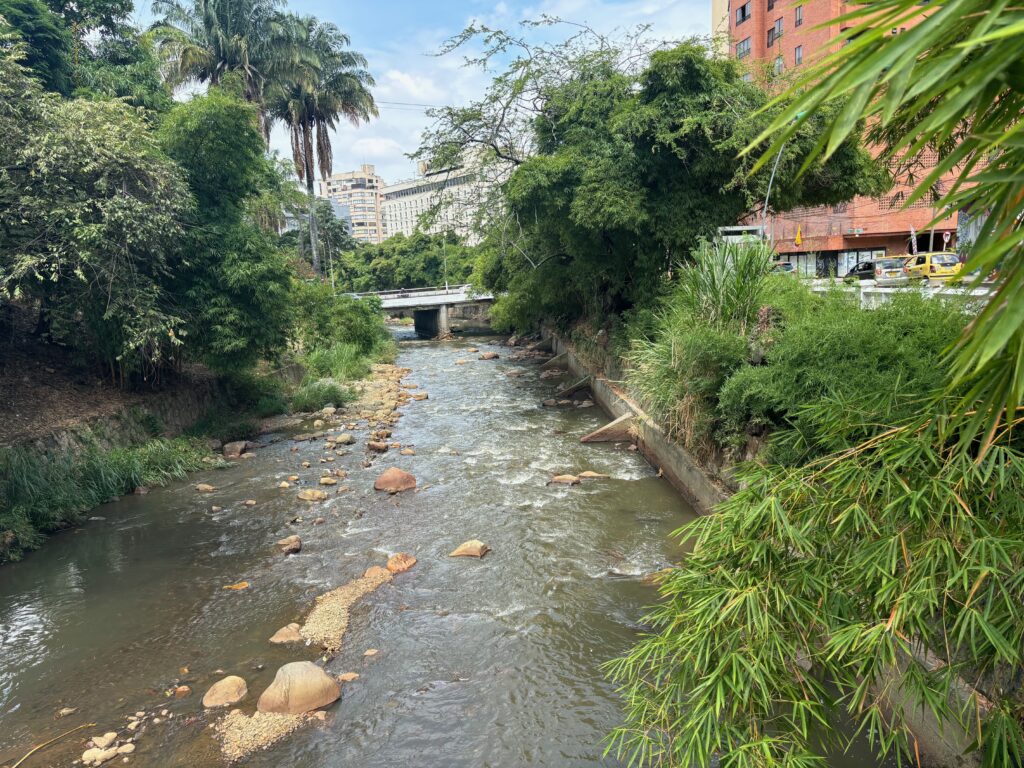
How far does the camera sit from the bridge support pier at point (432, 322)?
3912 centimetres

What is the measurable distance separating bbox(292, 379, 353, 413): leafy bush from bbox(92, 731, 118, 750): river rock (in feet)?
40.6

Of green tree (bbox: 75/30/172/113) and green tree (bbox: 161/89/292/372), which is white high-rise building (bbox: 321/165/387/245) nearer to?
green tree (bbox: 75/30/172/113)

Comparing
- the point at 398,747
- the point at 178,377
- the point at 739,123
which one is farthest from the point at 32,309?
the point at 739,123

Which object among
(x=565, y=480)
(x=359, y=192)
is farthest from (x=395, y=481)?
(x=359, y=192)

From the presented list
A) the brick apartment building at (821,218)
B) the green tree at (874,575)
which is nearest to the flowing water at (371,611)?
the green tree at (874,575)

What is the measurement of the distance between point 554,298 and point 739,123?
1133 cm

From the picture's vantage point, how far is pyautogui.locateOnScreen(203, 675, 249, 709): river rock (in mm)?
5352

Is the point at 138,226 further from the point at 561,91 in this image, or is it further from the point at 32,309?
the point at 561,91

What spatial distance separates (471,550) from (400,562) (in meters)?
0.93

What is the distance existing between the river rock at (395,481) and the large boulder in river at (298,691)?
17.2 ft

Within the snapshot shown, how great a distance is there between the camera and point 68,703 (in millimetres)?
5477

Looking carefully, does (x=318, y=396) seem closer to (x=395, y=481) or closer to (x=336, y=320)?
(x=336, y=320)

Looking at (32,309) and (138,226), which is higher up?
(138,226)

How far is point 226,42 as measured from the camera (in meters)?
26.8
